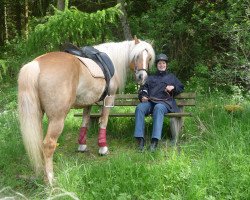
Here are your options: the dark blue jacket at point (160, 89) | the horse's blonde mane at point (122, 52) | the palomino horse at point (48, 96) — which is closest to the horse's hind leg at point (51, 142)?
the palomino horse at point (48, 96)

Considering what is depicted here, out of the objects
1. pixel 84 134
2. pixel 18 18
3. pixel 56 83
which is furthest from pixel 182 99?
pixel 18 18

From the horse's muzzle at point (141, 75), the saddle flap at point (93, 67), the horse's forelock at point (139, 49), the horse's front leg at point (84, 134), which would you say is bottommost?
the horse's front leg at point (84, 134)

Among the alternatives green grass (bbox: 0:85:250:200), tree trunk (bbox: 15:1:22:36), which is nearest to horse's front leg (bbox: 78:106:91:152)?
green grass (bbox: 0:85:250:200)

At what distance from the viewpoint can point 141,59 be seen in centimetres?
586

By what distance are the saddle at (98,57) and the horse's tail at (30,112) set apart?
104 cm

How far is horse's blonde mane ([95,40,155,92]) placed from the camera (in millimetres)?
5926

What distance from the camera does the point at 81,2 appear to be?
37.6ft

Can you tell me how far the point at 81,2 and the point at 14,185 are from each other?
777cm

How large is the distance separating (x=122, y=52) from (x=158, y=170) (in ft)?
7.66

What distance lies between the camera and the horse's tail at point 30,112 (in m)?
4.48

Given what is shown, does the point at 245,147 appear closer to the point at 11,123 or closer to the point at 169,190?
the point at 169,190

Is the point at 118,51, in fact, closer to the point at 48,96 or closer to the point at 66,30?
the point at 48,96

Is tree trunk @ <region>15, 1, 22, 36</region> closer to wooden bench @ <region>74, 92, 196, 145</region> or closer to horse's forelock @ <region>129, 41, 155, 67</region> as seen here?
wooden bench @ <region>74, 92, 196, 145</region>

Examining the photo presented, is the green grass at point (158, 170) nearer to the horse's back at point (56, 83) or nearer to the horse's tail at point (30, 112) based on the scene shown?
the horse's tail at point (30, 112)
